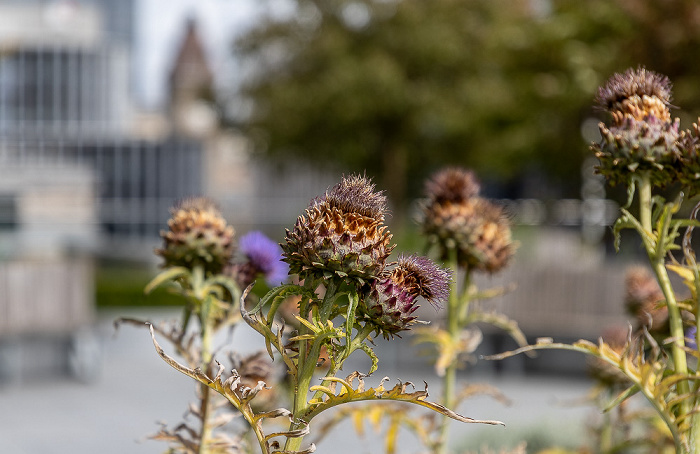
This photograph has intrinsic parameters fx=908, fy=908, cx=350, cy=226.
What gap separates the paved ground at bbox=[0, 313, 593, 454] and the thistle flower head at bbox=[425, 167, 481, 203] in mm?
2262

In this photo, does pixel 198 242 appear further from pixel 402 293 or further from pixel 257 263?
pixel 402 293

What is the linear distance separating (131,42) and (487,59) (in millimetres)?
44958

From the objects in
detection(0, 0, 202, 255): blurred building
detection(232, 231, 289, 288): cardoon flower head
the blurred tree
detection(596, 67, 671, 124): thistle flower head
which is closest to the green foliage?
detection(0, 0, 202, 255): blurred building

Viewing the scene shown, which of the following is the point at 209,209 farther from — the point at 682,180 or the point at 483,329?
the point at 483,329

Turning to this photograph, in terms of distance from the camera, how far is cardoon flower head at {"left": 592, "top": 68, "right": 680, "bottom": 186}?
1.23m

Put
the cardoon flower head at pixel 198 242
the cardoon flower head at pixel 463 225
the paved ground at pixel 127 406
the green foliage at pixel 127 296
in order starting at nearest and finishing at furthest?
the cardoon flower head at pixel 198 242 → the cardoon flower head at pixel 463 225 → the paved ground at pixel 127 406 → the green foliage at pixel 127 296

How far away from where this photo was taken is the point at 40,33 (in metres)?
38.9

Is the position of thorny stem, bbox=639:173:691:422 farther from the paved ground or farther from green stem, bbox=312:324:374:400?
the paved ground

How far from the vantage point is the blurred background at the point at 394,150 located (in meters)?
6.95

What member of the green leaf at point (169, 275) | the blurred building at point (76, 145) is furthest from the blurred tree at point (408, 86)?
the green leaf at point (169, 275)

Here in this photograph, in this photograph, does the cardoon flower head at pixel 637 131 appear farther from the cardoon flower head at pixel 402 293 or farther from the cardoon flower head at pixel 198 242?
the cardoon flower head at pixel 198 242

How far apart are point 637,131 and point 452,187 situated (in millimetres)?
769

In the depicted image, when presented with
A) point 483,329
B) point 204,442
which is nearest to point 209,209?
point 204,442

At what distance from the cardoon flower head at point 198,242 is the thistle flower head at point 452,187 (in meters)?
0.54
